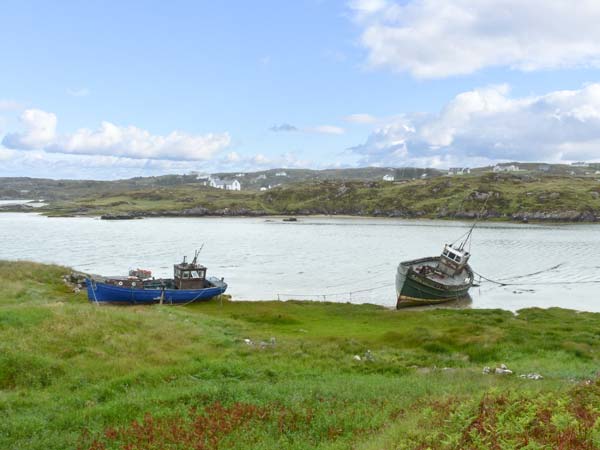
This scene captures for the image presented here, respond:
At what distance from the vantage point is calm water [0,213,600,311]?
5850cm

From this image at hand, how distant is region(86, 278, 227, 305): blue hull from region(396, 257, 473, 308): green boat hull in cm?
1810

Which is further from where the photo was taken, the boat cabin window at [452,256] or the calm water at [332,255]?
the boat cabin window at [452,256]

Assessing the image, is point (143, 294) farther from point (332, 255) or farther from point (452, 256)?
point (332, 255)

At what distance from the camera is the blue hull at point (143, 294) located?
147ft

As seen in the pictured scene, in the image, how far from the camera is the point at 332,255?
298 feet

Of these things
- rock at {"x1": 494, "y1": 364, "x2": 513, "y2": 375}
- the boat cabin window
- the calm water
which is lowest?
Result: the calm water

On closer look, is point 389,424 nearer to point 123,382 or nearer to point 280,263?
point 123,382

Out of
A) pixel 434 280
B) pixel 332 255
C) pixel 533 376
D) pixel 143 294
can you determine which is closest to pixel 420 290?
pixel 434 280

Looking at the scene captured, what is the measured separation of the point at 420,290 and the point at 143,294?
1070 inches

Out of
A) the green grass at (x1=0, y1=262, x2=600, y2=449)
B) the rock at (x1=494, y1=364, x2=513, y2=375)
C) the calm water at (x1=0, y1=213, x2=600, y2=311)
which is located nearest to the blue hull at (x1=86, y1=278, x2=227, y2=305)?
the calm water at (x1=0, y1=213, x2=600, y2=311)

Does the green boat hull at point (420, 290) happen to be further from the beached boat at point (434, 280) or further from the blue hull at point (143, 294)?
the blue hull at point (143, 294)

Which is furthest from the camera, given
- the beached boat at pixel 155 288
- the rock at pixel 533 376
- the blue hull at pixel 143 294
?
the beached boat at pixel 155 288

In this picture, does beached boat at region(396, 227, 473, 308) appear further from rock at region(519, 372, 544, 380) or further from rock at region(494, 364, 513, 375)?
rock at region(519, 372, 544, 380)

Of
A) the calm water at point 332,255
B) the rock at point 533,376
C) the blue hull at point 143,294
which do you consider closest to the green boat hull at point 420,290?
the calm water at point 332,255
